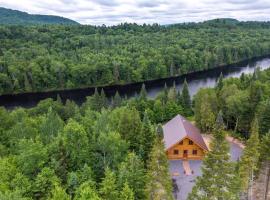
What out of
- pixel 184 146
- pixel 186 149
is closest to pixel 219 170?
pixel 184 146

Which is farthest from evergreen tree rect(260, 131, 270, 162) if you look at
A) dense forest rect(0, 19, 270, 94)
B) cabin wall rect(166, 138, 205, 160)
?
dense forest rect(0, 19, 270, 94)

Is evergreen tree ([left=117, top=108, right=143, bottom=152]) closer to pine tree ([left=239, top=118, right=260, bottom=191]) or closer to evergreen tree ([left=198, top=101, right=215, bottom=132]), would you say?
pine tree ([left=239, top=118, right=260, bottom=191])

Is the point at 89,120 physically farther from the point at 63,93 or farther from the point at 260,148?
the point at 63,93

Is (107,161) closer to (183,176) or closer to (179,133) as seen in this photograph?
(183,176)

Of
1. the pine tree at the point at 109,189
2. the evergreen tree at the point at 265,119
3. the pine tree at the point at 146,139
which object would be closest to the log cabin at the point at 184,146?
the evergreen tree at the point at 265,119

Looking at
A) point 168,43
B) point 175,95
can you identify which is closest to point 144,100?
point 175,95

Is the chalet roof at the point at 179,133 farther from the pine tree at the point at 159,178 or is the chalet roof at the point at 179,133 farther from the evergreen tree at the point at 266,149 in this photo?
the pine tree at the point at 159,178
